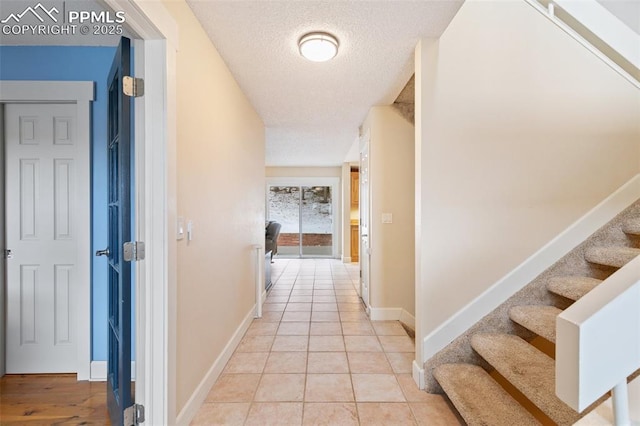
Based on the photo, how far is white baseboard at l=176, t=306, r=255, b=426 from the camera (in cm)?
172

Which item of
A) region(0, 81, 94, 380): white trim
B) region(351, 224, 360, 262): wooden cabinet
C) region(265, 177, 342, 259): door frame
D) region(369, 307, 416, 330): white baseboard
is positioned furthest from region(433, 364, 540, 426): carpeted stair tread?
region(265, 177, 342, 259): door frame

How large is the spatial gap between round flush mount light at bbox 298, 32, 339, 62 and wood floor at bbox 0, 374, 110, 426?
270 centimetres

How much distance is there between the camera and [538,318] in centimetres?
186

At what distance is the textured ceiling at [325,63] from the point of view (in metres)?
1.83

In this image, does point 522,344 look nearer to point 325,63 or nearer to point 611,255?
point 611,255

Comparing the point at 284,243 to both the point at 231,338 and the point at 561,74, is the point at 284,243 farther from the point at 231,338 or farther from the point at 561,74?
the point at 561,74

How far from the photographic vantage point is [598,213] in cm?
212

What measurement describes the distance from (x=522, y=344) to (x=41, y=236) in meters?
3.46

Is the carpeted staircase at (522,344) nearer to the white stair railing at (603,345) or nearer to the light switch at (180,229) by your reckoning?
the white stair railing at (603,345)

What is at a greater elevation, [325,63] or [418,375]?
[325,63]

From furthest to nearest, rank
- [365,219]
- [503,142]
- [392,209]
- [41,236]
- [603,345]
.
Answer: [365,219], [392,209], [41,236], [503,142], [603,345]

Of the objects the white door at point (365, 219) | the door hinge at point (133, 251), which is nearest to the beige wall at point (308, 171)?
the white door at point (365, 219)

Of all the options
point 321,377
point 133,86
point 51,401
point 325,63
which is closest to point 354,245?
point 321,377

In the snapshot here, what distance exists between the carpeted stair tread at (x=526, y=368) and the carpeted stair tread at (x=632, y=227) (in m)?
0.99
